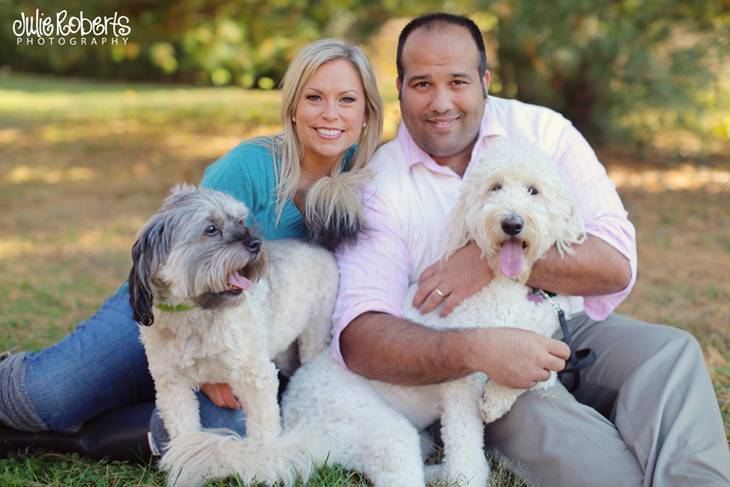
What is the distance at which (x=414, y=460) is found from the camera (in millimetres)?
3043

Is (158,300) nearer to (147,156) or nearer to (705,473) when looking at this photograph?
(705,473)

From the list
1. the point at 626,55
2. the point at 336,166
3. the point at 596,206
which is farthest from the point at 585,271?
the point at 626,55

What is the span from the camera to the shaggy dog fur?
3.01m

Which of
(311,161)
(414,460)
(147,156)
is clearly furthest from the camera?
(147,156)

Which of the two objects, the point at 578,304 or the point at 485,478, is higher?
the point at 578,304

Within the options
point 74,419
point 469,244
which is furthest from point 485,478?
point 74,419

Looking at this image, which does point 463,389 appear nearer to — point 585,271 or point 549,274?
point 549,274

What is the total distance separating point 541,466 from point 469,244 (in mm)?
941

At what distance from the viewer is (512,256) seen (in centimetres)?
309

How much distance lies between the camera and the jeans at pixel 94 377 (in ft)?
10.9

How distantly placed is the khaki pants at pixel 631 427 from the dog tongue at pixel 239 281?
4.00ft

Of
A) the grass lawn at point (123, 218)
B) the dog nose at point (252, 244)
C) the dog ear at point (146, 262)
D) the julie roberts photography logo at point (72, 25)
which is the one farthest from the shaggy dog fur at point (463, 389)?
the julie roberts photography logo at point (72, 25)

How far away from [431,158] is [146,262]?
60.0 inches

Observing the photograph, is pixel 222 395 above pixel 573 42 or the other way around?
the other way around
